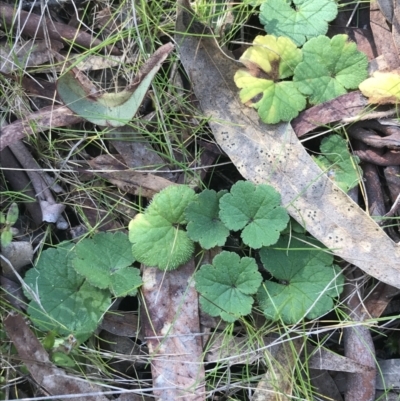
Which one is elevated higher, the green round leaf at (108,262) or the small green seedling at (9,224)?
the small green seedling at (9,224)

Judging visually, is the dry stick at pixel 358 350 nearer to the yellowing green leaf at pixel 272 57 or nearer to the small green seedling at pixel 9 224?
the yellowing green leaf at pixel 272 57

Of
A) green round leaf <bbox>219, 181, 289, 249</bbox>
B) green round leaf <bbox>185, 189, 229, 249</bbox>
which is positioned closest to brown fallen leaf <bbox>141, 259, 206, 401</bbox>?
green round leaf <bbox>185, 189, 229, 249</bbox>

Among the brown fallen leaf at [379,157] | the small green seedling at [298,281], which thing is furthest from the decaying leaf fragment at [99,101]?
the brown fallen leaf at [379,157]

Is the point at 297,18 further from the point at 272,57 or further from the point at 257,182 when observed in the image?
the point at 257,182

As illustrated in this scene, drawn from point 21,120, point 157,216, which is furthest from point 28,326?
point 21,120

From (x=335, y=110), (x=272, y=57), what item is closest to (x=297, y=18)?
(x=272, y=57)

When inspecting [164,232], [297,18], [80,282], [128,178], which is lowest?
[80,282]
